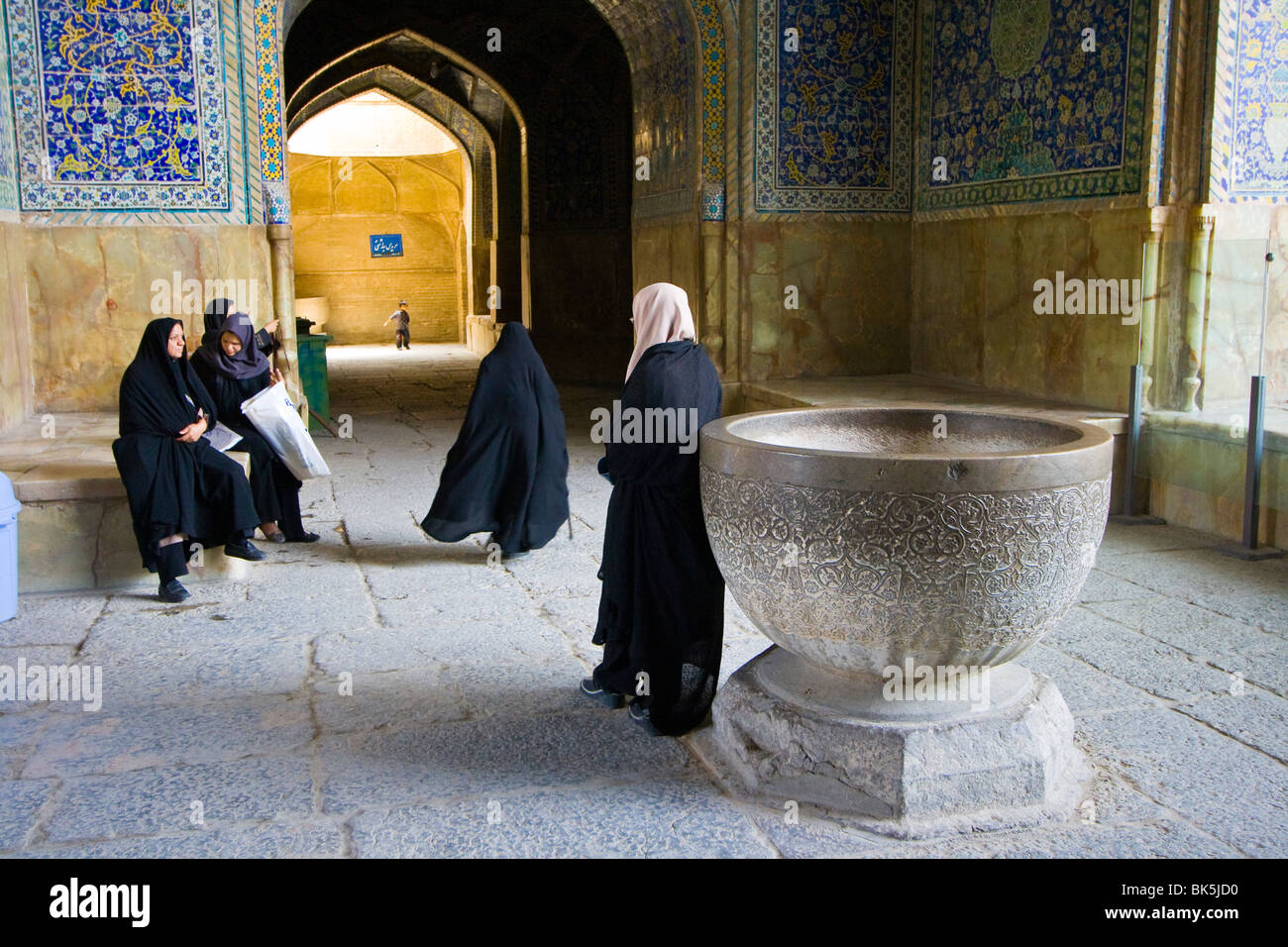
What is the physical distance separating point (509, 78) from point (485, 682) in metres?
A: 11.6

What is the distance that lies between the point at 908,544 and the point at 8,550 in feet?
12.5

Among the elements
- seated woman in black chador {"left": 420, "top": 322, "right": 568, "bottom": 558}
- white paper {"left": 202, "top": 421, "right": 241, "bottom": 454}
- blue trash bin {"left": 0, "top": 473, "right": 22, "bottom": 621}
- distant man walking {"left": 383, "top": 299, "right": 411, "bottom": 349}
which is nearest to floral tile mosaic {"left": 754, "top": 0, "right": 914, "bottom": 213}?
seated woman in black chador {"left": 420, "top": 322, "right": 568, "bottom": 558}

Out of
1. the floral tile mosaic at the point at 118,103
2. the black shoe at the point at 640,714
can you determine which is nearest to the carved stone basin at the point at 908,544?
the black shoe at the point at 640,714

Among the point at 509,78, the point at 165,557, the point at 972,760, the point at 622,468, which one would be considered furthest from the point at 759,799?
the point at 509,78

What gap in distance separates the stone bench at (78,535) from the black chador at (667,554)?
8.61 feet

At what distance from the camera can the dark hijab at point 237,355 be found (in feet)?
19.3

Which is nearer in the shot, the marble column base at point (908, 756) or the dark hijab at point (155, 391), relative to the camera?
the marble column base at point (908, 756)

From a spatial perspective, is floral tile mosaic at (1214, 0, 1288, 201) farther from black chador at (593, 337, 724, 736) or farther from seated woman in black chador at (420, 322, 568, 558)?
black chador at (593, 337, 724, 736)

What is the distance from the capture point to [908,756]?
119 inches

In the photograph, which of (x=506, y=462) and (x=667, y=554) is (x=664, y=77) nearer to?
(x=506, y=462)

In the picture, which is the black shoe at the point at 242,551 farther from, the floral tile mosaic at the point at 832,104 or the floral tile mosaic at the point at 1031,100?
the floral tile mosaic at the point at 1031,100

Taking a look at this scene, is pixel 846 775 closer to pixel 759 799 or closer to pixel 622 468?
pixel 759 799

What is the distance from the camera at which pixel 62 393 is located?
730cm

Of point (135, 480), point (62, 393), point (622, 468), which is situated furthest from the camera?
point (62, 393)
